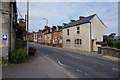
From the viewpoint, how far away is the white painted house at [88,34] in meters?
24.7

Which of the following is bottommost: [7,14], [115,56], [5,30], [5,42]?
[115,56]

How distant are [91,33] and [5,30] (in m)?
18.2

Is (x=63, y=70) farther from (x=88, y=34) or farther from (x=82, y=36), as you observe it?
(x=82, y=36)

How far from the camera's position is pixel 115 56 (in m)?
17.0

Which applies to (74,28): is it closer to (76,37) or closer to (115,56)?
(76,37)

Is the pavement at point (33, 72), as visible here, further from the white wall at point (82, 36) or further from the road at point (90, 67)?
the white wall at point (82, 36)

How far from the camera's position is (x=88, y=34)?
2509 cm

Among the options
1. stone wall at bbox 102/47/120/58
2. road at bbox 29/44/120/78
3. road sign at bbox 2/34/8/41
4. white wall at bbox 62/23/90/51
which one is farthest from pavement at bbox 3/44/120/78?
white wall at bbox 62/23/90/51

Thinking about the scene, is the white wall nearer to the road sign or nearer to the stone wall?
the stone wall

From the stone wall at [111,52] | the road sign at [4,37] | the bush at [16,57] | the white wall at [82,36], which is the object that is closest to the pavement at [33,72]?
the bush at [16,57]

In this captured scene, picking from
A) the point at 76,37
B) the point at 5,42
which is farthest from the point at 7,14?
the point at 76,37

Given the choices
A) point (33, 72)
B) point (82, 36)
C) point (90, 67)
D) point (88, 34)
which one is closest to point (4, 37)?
point (33, 72)

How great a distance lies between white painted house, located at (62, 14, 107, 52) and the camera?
24686 mm

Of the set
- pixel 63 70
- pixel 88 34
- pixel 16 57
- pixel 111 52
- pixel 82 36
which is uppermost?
pixel 88 34
